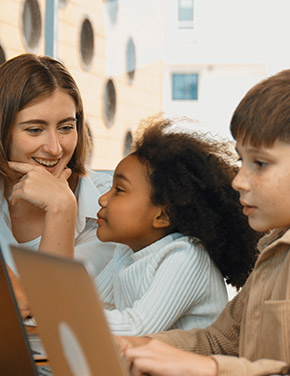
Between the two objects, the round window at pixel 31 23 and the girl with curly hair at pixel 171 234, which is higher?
the round window at pixel 31 23

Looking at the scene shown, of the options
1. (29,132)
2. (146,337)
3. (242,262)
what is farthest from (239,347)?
(29,132)

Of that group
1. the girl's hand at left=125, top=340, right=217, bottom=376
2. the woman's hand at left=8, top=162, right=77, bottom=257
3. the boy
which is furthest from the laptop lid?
the woman's hand at left=8, top=162, right=77, bottom=257

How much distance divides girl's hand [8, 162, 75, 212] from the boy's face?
68 centimetres

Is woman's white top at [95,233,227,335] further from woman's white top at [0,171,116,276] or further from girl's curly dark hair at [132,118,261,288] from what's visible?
woman's white top at [0,171,116,276]

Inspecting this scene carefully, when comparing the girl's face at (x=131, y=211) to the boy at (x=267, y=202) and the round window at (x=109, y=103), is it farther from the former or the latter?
the round window at (x=109, y=103)

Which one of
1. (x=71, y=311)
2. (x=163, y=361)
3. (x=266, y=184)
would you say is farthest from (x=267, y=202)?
(x=71, y=311)

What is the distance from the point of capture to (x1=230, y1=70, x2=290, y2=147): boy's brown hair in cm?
100

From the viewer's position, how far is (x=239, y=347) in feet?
3.65

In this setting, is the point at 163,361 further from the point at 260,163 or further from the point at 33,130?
the point at 33,130

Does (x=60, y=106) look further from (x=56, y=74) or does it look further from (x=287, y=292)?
(x=287, y=292)

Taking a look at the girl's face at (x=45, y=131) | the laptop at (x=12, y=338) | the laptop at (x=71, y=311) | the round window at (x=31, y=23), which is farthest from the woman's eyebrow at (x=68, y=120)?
the round window at (x=31, y=23)

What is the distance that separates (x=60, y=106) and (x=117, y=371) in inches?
46.6

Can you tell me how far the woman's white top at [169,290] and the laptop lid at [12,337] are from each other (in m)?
0.42

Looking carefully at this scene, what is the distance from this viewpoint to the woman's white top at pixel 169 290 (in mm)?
1285
